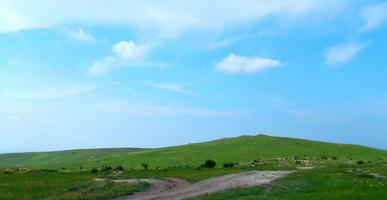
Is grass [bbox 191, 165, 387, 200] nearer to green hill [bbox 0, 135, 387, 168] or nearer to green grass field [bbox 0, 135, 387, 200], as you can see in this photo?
green grass field [bbox 0, 135, 387, 200]

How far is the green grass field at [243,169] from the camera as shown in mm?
37312

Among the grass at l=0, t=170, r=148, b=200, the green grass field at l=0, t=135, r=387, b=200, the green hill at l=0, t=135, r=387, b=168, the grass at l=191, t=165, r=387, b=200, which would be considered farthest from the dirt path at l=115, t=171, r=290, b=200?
the green hill at l=0, t=135, r=387, b=168

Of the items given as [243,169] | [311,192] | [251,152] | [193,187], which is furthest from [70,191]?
[251,152]

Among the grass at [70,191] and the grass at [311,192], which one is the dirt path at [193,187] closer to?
the grass at [70,191]

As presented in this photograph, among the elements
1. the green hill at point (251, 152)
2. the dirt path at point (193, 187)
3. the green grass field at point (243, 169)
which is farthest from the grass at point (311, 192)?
the green hill at point (251, 152)

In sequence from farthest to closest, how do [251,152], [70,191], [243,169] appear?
1. [251,152]
2. [243,169]
3. [70,191]

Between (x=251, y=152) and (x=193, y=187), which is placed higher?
(x=251, y=152)

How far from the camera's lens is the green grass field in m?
37.3

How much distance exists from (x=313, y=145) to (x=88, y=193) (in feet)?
332

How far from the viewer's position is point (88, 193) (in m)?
46.0

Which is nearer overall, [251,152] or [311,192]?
[311,192]

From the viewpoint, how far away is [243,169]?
270ft

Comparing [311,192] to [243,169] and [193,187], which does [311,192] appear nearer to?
[193,187]

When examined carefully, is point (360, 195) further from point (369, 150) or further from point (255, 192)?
point (369, 150)
